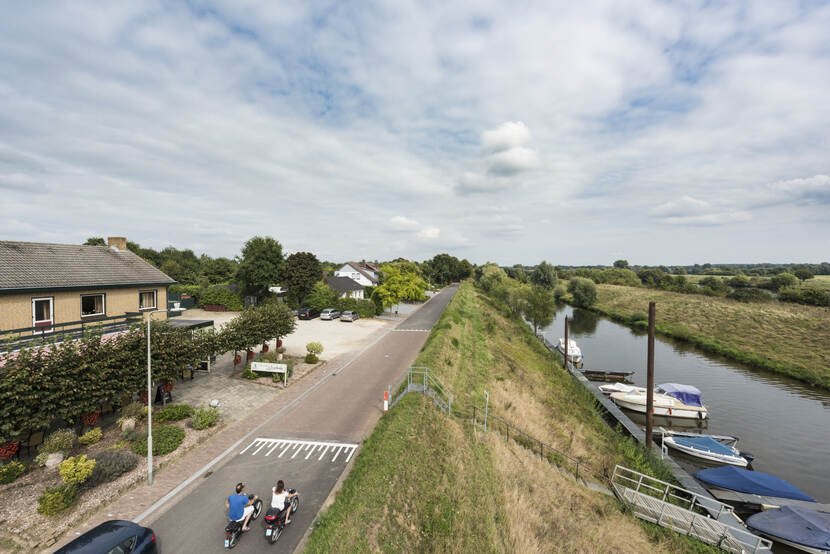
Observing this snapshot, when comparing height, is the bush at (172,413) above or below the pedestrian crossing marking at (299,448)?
above

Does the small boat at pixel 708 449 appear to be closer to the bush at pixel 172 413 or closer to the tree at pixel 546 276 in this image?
the bush at pixel 172 413

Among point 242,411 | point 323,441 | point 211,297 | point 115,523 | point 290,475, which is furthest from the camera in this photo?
point 211,297

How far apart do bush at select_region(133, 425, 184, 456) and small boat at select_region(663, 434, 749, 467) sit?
25.8m

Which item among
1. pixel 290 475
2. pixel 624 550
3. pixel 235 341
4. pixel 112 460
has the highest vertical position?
pixel 235 341

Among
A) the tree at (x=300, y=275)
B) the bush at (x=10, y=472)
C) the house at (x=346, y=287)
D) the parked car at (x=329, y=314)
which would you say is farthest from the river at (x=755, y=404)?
the tree at (x=300, y=275)

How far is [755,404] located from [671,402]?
8.85m

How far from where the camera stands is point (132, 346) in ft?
47.4

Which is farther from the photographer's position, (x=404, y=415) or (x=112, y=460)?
(x=404, y=415)

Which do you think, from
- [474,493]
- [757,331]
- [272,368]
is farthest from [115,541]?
[757,331]

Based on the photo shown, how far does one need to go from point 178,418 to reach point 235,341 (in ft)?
19.4

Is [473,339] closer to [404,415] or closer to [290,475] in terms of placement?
[404,415]

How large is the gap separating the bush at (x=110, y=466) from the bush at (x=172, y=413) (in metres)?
2.96

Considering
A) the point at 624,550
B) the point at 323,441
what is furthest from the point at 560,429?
the point at 323,441

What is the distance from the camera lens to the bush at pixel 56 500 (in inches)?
367
